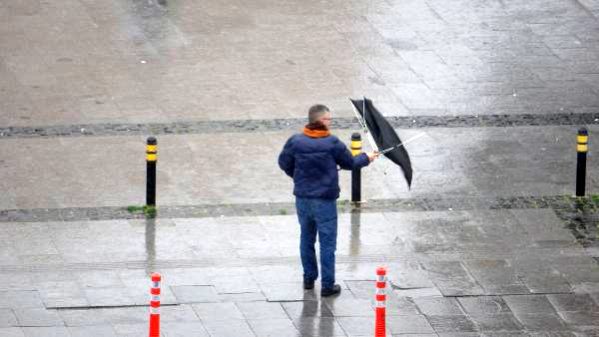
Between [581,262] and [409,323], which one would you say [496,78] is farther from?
[409,323]

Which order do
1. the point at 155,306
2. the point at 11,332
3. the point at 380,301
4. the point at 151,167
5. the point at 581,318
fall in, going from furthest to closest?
the point at 151,167, the point at 581,318, the point at 11,332, the point at 380,301, the point at 155,306

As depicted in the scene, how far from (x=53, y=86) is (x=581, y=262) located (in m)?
9.18

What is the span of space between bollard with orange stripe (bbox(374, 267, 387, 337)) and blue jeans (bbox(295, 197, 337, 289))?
1753 mm

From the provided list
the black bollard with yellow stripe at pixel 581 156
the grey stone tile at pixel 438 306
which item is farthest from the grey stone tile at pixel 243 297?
the black bollard with yellow stripe at pixel 581 156

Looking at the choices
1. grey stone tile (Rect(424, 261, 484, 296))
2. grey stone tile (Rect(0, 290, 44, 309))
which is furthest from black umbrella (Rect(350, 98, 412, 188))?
grey stone tile (Rect(0, 290, 44, 309))

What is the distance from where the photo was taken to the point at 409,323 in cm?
1305

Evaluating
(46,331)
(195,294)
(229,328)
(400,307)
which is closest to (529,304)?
(400,307)

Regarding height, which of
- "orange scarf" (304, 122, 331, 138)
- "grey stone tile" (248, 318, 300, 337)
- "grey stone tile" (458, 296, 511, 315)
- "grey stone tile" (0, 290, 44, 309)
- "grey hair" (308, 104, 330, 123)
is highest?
"grey hair" (308, 104, 330, 123)

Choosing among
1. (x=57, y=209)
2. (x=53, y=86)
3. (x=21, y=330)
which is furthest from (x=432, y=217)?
(x=53, y=86)

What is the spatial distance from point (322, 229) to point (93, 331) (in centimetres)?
237

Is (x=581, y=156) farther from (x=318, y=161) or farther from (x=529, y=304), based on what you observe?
(x=318, y=161)

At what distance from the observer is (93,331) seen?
41.5ft

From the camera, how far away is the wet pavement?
13.5m

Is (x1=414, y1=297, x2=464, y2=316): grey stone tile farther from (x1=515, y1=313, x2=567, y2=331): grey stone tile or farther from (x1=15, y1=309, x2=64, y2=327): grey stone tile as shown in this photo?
(x1=15, y1=309, x2=64, y2=327): grey stone tile
